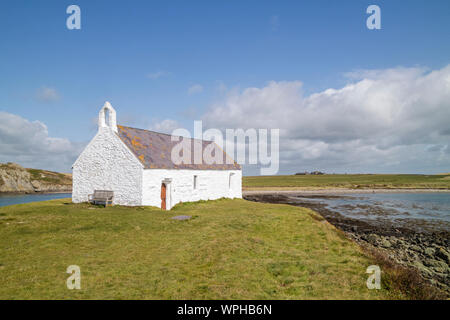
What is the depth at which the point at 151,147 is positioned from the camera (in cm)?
2553

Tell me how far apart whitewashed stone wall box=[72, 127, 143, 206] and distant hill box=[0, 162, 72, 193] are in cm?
6244

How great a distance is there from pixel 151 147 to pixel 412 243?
23257 millimetres

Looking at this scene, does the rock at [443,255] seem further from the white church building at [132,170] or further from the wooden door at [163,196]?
the wooden door at [163,196]

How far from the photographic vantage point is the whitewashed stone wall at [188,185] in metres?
22.4

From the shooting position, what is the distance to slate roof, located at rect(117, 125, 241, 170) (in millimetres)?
23078

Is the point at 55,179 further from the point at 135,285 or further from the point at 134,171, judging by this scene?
the point at 135,285

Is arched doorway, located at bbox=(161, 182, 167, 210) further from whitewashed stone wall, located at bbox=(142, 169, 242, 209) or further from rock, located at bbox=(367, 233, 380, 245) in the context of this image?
rock, located at bbox=(367, 233, 380, 245)

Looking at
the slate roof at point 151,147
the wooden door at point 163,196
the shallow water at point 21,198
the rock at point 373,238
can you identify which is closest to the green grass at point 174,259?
the rock at point 373,238

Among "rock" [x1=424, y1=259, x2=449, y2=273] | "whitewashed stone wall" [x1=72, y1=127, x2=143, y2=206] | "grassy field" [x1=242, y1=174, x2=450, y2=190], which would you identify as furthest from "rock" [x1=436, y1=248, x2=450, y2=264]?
"grassy field" [x1=242, y1=174, x2=450, y2=190]

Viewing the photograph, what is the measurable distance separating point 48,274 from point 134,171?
46.5 ft

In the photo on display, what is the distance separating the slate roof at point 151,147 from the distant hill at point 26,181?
6436 cm

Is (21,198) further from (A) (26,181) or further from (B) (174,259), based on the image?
(B) (174,259)

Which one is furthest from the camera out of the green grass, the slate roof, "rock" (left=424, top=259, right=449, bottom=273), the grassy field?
the grassy field

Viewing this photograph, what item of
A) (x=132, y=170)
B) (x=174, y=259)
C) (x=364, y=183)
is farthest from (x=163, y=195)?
(x=364, y=183)
